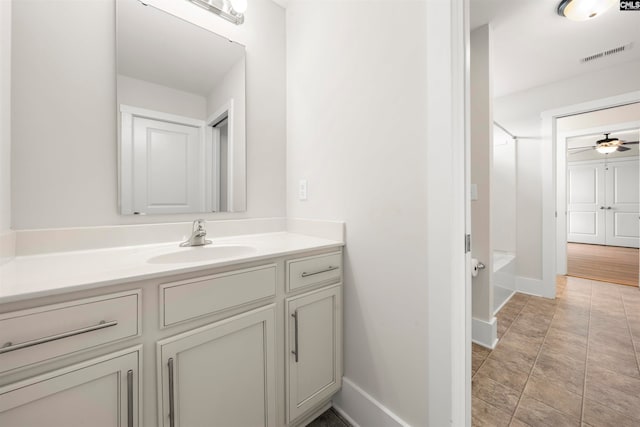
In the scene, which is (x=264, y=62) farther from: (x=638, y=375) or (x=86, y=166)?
(x=638, y=375)

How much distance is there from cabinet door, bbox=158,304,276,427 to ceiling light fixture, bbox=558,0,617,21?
2757mm

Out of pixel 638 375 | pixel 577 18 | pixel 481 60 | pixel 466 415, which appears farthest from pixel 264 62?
pixel 638 375

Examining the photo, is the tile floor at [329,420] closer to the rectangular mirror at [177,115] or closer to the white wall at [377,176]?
the white wall at [377,176]

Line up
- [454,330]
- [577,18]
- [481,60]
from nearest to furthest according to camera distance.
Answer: [454,330]
[577,18]
[481,60]

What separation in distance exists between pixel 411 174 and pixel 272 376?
102cm

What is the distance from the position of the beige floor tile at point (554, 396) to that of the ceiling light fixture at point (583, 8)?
8.08 ft

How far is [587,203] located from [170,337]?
8899 mm

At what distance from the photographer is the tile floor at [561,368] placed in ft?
4.12

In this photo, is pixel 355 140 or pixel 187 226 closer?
pixel 355 140

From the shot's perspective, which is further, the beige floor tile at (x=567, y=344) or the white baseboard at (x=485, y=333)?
the white baseboard at (x=485, y=333)

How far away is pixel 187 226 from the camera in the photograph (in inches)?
54.0

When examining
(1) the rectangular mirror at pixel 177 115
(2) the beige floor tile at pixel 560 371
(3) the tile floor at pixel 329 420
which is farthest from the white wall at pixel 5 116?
(2) the beige floor tile at pixel 560 371

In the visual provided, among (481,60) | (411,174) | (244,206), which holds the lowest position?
(244,206)

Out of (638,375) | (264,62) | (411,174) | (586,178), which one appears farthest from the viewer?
(586,178)
